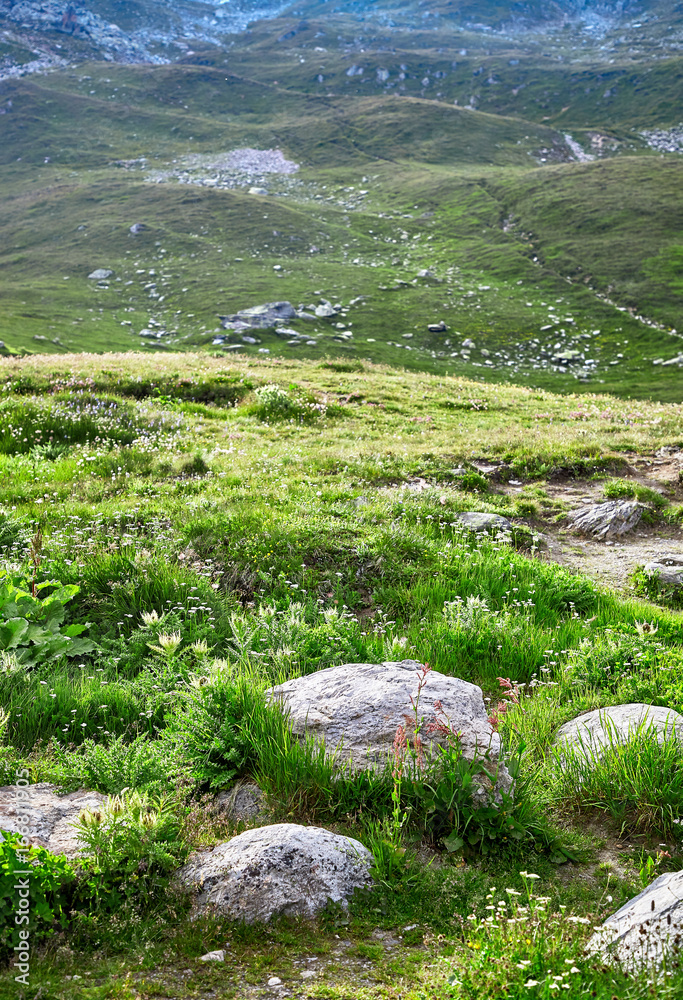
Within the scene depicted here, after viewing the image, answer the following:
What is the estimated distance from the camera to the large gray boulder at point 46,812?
3.53m

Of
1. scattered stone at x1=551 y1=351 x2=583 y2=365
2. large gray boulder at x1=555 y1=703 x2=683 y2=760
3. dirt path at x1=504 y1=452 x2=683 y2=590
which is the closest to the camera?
large gray boulder at x1=555 y1=703 x2=683 y2=760

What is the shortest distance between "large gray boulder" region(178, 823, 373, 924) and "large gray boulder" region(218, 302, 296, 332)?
175ft

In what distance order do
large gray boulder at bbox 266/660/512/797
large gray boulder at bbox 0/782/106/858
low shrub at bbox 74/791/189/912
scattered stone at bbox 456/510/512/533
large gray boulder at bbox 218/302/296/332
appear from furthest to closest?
large gray boulder at bbox 218/302/296/332 → scattered stone at bbox 456/510/512/533 → large gray boulder at bbox 266/660/512/797 → large gray boulder at bbox 0/782/106/858 → low shrub at bbox 74/791/189/912

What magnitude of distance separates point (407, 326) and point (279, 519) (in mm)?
56281

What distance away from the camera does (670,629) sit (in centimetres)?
686

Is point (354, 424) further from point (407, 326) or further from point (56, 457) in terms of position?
point (407, 326)

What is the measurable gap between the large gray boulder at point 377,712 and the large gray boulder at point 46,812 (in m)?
1.51

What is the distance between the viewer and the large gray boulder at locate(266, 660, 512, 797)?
4324 mm

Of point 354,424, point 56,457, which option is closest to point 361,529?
point 56,457

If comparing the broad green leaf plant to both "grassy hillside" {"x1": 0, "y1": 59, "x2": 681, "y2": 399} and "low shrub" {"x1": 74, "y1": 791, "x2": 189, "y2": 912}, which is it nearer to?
"low shrub" {"x1": 74, "y1": 791, "x2": 189, "y2": 912}

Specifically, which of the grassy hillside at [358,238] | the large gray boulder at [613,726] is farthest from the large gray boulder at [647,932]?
the grassy hillside at [358,238]

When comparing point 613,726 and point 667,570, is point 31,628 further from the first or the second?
point 667,570

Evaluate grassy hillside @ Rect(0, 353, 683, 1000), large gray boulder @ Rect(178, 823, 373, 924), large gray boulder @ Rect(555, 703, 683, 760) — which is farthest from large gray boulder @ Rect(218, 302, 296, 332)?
large gray boulder @ Rect(178, 823, 373, 924)

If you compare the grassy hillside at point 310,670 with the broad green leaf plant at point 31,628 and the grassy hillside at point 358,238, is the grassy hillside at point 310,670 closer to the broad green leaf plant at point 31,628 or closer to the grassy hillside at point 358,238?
the broad green leaf plant at point 31,628
